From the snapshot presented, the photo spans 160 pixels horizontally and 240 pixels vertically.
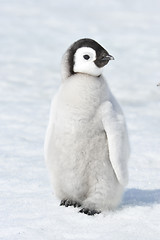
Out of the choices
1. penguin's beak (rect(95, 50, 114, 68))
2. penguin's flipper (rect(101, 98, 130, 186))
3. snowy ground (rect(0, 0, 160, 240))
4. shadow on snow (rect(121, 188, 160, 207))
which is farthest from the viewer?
shadow on snow (rect(121, 188, 160, 207))

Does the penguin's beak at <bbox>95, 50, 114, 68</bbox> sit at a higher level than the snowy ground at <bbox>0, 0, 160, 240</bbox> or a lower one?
higher

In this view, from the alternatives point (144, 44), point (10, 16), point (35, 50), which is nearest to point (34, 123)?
point (35, 50)

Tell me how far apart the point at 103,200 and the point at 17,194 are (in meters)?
0.68

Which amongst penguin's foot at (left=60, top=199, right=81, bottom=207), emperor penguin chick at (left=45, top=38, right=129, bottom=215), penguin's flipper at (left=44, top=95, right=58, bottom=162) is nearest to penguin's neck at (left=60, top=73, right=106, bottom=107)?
emperor penguin chick at (left=45, top=38, right=129, bottom=215)

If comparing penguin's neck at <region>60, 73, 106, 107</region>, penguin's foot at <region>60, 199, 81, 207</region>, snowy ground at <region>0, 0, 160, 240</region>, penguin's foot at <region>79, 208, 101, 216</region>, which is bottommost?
snowy ground at <region>0, 0, 160, 240</region>

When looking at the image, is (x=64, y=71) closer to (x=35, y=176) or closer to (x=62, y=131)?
(x=62, y=131)

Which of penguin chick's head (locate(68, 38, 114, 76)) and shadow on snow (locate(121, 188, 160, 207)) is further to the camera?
shadow on snow (locate(121, 188, 160, 207))

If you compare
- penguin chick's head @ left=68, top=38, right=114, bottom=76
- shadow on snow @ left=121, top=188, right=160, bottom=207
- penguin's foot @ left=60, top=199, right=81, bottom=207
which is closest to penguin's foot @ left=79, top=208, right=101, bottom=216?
penguin's foot @ left=60, top=199, right=81, bottom=207

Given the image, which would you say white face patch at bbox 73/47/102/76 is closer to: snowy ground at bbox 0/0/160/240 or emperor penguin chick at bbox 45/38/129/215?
emperor penguin chick at bbox 45/38/129/215

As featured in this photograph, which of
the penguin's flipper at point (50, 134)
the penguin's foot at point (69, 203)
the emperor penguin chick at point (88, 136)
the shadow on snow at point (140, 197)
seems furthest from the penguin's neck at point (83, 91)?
the shadow on snow at point (140, 197)

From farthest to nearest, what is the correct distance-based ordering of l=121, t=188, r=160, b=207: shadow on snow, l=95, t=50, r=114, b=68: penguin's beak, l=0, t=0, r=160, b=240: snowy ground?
1. l=121, t=188, r=160, b=207: shadow on snow
2. l=95, t=50, r=114, b=68: penguin's beak
3. l=0, t=0, r=160, b=240: snowy ground

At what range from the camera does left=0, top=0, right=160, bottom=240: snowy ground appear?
369 cm

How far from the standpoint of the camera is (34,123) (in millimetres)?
7121

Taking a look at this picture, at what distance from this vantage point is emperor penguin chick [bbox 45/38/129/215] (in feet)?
12.8
